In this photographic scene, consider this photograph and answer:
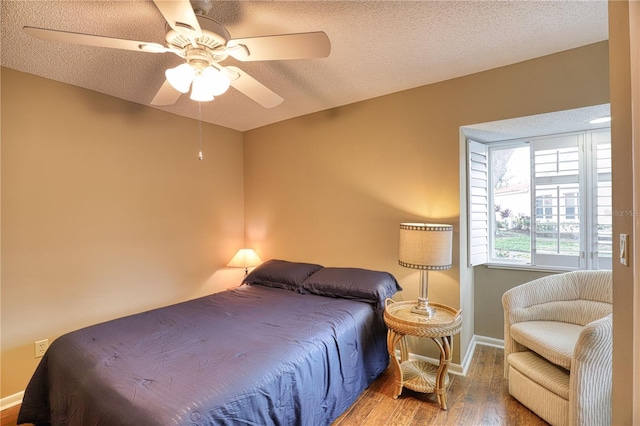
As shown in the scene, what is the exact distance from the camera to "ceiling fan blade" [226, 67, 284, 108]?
5.63 ft

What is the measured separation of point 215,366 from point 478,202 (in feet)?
8.28

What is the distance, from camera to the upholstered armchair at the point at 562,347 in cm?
163

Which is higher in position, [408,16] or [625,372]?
[408,16]

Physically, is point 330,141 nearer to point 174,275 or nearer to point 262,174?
point 262,174

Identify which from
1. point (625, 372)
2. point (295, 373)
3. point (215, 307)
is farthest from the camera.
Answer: point (215, 307)

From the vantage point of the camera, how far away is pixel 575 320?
2.24m

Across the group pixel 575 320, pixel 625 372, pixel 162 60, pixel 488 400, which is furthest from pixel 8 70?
pixel 575 320

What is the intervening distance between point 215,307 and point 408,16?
2.41m

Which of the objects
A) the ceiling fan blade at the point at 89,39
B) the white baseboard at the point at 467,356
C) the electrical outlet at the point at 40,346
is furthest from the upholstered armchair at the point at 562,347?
the electrical outlet at the point at 40,346

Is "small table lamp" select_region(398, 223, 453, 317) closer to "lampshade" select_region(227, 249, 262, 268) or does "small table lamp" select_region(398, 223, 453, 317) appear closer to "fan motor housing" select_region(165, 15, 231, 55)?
"fan motor housing" select_region(165, 15, 231, 55)

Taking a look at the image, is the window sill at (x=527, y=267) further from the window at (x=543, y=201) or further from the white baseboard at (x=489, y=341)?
the white baseboard at (x=489, y=341)

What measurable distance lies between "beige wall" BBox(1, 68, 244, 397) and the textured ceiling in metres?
0.29

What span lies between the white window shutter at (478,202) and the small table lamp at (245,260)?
2.35 meters

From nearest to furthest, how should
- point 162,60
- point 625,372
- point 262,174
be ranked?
1. point 625,372
2. point 162,60
3. point 262,174
